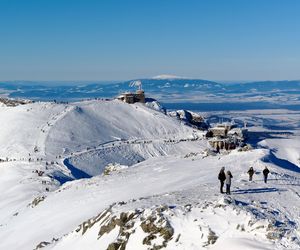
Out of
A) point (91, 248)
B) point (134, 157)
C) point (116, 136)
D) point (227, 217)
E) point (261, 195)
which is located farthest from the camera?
point (116, 136)

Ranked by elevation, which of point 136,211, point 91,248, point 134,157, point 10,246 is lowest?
point 134,157

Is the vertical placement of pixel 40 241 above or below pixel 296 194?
below

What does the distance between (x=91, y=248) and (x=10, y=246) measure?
8508 millimetres

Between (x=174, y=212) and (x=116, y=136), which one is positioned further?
(x=116, y=136)

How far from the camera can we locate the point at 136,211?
20891 mm

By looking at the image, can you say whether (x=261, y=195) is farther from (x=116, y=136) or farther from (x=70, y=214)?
(x=116, y=136)

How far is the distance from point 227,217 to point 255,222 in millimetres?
1223

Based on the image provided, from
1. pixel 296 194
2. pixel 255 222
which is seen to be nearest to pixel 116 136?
pixel 296 194

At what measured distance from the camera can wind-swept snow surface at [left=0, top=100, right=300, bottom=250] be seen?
722 inches

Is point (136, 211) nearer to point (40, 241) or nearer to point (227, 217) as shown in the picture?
point (227, 217)

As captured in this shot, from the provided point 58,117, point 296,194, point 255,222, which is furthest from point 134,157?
point 255,222

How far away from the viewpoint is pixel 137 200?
23750 mm

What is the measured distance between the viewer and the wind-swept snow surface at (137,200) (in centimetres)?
1834

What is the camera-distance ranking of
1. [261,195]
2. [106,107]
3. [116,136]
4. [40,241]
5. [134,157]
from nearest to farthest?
[261,195] < [40,241] < [134,157] < [116,136] < [106,107]
